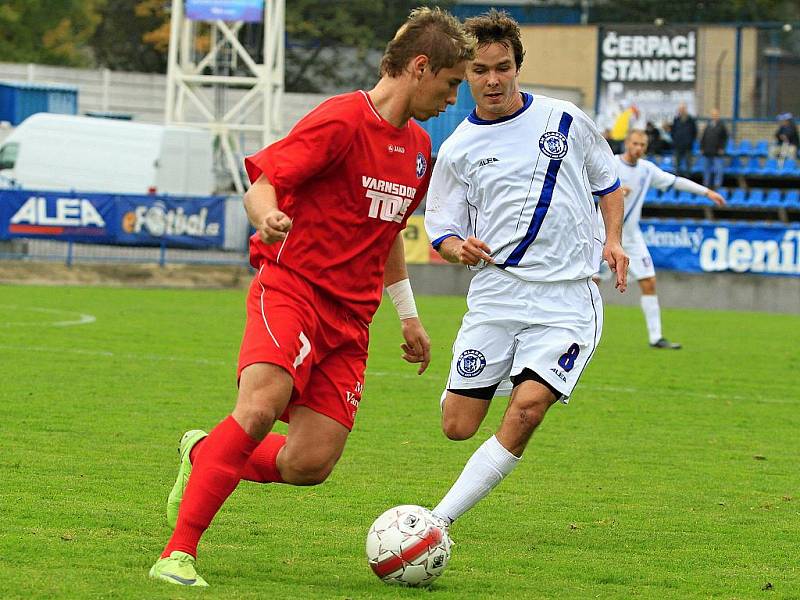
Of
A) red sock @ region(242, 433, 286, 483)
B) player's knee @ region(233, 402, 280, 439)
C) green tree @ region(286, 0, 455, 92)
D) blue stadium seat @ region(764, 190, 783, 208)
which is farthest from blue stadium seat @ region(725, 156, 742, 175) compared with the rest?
player's knee @ region(233, 402, 280, 439)

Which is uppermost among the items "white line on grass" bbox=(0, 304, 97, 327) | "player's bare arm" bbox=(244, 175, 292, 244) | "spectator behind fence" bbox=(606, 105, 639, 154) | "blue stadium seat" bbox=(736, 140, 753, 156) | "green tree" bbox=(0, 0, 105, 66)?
"green tree" bbox=(0, 0, 105, 66)

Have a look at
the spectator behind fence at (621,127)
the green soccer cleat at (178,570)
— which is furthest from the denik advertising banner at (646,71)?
the green soccer cleat at (178,570)

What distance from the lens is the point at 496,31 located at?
609 centimetres

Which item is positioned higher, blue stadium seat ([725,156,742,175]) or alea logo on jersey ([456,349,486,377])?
blue stadium seat ([725,156,742,175])

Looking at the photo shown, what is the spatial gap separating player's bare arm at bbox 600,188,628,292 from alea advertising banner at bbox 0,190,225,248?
21.2 metres

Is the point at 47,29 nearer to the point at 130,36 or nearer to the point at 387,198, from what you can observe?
the point at 130,36

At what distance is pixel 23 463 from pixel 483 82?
3.34 meters

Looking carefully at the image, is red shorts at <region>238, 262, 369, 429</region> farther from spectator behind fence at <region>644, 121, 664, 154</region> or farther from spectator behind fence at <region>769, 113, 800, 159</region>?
spectator behind fence at <region>644, 121, 664, 154</region>

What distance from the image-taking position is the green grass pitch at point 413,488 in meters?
5.42

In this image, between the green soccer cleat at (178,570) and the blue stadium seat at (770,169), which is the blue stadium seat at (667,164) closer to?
the blue stadium seat at (770,169)

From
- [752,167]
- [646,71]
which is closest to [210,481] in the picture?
[752,167]

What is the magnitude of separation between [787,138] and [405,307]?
2566 cm

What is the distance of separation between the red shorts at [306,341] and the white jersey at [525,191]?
0.89 meters

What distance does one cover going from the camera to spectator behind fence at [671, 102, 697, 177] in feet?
99.1
